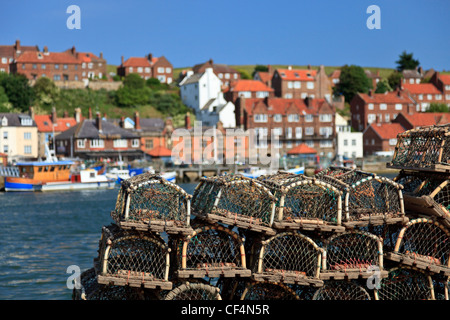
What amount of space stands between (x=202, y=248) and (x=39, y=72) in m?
77.6

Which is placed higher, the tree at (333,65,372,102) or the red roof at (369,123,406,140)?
the tree at (333,65,372,102)

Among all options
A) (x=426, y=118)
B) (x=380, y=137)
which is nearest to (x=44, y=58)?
(x=380, y=137)

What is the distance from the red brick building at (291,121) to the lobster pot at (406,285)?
185 ft

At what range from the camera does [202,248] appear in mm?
10070

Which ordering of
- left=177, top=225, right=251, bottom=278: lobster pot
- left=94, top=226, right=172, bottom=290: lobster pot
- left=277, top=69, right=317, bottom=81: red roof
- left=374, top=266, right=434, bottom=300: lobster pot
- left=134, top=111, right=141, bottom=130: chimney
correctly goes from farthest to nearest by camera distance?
1. left=277, top=69, right=317, bottom=81: red roof
2. left=134, top=111, right=141, bottom=130: chimney
3. left=374, top=266, right=434, bottom=300: lobster pot
4. left=177, top=225, right=251, bottom=278: lobster pot
5. left=94, top=226, right=172, bottom=290: lobster pot

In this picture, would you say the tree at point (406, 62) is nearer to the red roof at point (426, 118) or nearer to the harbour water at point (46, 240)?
the red roof at point (426, 118)

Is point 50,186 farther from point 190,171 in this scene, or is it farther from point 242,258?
point 242,258

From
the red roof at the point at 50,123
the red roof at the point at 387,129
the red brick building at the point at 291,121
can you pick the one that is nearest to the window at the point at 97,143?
the red roof at the point at 50,123

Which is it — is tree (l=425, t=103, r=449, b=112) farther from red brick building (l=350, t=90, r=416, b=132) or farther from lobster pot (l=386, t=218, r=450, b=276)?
lobster pot (l=386, t=218, r=450, b=276)

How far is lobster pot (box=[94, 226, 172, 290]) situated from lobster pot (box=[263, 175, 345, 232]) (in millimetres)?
1830

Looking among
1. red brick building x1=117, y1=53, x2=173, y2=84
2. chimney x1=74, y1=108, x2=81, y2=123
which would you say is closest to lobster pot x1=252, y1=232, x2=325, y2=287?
chimney x1=74, y1=108, x2=81, y2=123

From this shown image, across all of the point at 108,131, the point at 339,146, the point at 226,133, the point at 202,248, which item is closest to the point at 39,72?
the point at 108,131

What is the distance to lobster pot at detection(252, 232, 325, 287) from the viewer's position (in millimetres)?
9398

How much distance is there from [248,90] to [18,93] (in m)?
26.9
